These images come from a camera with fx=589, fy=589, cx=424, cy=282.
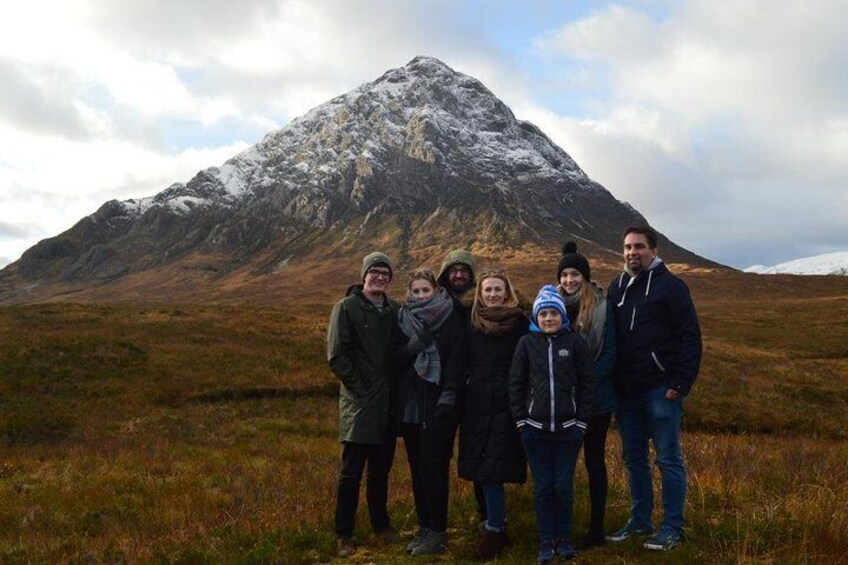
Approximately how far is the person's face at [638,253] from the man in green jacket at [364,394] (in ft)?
8.76

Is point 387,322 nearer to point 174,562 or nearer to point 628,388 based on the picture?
point 628,388

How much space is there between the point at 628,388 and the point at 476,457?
1798 mm

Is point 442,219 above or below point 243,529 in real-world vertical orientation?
above

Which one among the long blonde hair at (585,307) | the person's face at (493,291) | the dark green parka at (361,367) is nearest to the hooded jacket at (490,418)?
the person's face at (493,291)

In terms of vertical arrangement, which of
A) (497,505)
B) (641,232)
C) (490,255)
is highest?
(490,255)

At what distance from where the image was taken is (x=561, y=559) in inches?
227

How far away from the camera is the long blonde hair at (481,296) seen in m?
6.36

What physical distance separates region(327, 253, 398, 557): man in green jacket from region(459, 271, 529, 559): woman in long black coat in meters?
1.01

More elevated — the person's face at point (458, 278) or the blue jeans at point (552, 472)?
the person's face at point (458, 278)

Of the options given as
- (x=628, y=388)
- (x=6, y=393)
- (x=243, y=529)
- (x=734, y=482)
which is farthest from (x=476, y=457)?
(x=6, y=393)

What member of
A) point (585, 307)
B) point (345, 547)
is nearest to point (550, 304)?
point (585, 307)

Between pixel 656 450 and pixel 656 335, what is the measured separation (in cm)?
120

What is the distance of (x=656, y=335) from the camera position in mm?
6188

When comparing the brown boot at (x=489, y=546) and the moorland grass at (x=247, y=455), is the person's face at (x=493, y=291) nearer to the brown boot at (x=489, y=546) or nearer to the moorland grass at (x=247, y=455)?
the brown boot at (x=489, y=546)
